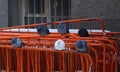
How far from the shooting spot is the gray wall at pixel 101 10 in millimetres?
8414

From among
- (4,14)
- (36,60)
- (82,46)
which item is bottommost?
(36,60)

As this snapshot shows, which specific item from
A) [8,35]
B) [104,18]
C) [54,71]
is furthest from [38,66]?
[104,18]

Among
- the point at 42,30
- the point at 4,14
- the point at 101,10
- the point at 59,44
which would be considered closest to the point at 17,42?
the point at 42,30

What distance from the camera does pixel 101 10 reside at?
8.48 metres

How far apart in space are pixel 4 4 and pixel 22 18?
22.5 inches

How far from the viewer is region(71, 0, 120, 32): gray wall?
8414mm

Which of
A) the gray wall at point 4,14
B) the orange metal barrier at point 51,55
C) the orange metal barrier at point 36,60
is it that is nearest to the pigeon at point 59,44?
the orange metal barrier at point 51,55

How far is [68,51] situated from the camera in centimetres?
473

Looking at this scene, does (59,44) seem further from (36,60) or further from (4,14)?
(4,14)

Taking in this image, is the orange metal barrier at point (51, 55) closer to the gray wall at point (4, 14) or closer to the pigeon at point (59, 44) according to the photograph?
the pigeon at point (59, 44)

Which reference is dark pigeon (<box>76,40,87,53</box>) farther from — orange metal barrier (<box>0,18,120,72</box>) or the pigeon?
orange metal barrier (<box>0,18,120,72</box>)

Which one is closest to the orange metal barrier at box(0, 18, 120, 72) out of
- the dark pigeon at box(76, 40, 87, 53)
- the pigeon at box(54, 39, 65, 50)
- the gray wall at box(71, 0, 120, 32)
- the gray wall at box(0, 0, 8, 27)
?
the pigeon at box(54, 39, 65, 50)

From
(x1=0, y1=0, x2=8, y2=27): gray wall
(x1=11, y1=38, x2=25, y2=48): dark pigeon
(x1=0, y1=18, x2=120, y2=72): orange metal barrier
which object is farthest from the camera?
(x1=0, y1=0, x2=8, y2=27): gray wall

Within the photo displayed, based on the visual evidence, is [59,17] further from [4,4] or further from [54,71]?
[54,71]
